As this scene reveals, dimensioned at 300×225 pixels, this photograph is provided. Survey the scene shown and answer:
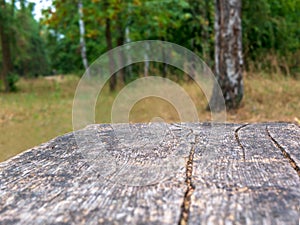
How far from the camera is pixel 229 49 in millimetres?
4625

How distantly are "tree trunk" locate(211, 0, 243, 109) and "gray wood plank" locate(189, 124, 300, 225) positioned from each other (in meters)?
3.67

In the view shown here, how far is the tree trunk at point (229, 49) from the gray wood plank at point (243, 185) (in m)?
3.67

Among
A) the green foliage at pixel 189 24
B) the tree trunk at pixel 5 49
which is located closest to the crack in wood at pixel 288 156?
the green foliage at pixel 189 24

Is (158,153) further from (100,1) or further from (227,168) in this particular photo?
(100,1)

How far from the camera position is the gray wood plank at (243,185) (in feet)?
1.85

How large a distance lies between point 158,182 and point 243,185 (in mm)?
179

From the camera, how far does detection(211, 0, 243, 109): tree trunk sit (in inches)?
181

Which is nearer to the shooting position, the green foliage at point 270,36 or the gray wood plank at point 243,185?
the gray wood plank at point 243,185

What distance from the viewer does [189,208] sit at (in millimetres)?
596

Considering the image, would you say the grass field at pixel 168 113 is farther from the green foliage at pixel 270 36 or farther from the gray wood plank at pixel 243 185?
the gray wood plank at pixel 243 185

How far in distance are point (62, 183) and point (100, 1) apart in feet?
25.0

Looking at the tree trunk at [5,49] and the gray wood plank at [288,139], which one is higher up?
the tree trunk at [5,49]

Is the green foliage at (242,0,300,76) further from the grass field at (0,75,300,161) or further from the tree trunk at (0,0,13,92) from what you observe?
the tree trunk at (0,0,13,92)

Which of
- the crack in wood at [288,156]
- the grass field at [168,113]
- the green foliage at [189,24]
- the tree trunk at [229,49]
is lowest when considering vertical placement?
the grass field at [168,113]
